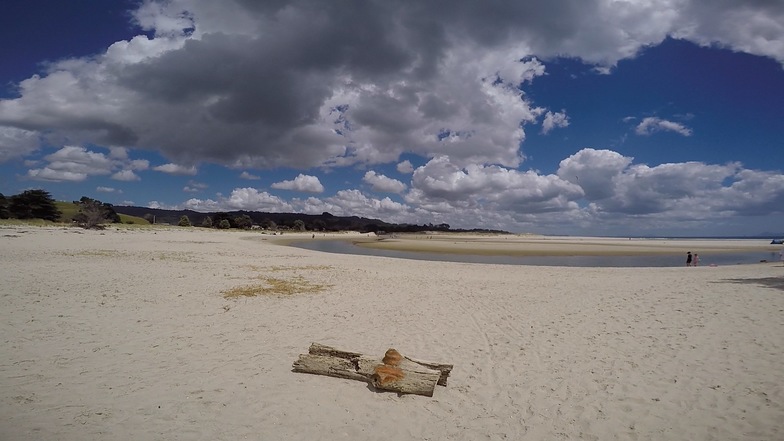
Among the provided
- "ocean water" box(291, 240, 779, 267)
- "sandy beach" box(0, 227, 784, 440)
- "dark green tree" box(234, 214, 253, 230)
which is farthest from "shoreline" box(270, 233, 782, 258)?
"dark green tree" box(234, 214, 253, 230)

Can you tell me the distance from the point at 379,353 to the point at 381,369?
1776mm

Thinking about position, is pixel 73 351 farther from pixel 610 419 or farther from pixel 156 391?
pixel 610 419

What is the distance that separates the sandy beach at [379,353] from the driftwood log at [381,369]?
0.53 feet

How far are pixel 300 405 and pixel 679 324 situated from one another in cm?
1034

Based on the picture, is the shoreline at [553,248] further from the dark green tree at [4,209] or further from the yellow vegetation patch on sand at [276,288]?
the dark green tree at [4,209]

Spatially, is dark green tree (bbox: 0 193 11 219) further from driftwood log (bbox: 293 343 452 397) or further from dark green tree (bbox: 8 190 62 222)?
driftwood log (bbox: 293 343 452 397)

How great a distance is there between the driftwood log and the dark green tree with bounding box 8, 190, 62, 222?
8641 cm

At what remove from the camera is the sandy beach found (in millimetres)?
5125

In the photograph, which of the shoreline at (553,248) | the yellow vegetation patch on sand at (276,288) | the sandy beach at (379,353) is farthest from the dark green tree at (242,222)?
the sandy beach at (379,353)

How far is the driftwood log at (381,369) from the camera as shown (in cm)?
599

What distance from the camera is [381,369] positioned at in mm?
6141

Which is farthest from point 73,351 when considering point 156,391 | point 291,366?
point 291,366

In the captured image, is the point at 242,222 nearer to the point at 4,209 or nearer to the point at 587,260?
the point at 4,209


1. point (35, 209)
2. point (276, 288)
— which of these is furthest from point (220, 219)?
point (276, 288)
